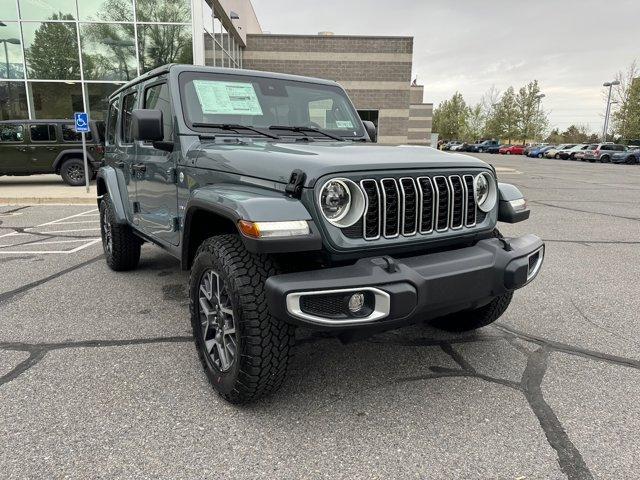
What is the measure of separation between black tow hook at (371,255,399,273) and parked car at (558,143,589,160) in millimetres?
43613

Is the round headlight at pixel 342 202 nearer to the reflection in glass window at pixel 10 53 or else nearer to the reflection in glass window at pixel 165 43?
the reflection in glass window at pixel 165 43

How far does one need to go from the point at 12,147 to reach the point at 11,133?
1.23 feet

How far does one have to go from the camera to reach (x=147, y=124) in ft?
10.4

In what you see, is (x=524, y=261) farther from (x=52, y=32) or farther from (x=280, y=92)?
(x=52, y=32)

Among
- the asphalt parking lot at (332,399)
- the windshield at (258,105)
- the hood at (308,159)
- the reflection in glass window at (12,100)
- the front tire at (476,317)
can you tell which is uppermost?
the reflection in glass window at (12,100)

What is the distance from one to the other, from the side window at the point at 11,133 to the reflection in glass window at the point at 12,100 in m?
3.94

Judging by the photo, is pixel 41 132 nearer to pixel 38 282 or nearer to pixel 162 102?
pixel 38 282

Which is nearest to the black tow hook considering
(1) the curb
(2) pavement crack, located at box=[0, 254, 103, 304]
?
(2) pavement crack, located at box=[0, 254, 103, 304]

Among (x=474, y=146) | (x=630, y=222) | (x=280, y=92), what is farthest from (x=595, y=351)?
(x=474, y=146)

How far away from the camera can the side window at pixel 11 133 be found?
13078 millimetres

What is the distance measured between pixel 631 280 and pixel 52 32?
18.2 m

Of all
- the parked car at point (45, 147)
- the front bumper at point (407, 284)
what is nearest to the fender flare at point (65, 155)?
the parked car at point (45, 147)

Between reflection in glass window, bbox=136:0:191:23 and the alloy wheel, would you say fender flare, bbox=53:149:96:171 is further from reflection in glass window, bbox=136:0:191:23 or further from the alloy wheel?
the alloy wheel

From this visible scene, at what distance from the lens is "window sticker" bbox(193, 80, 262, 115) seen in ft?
11.5
